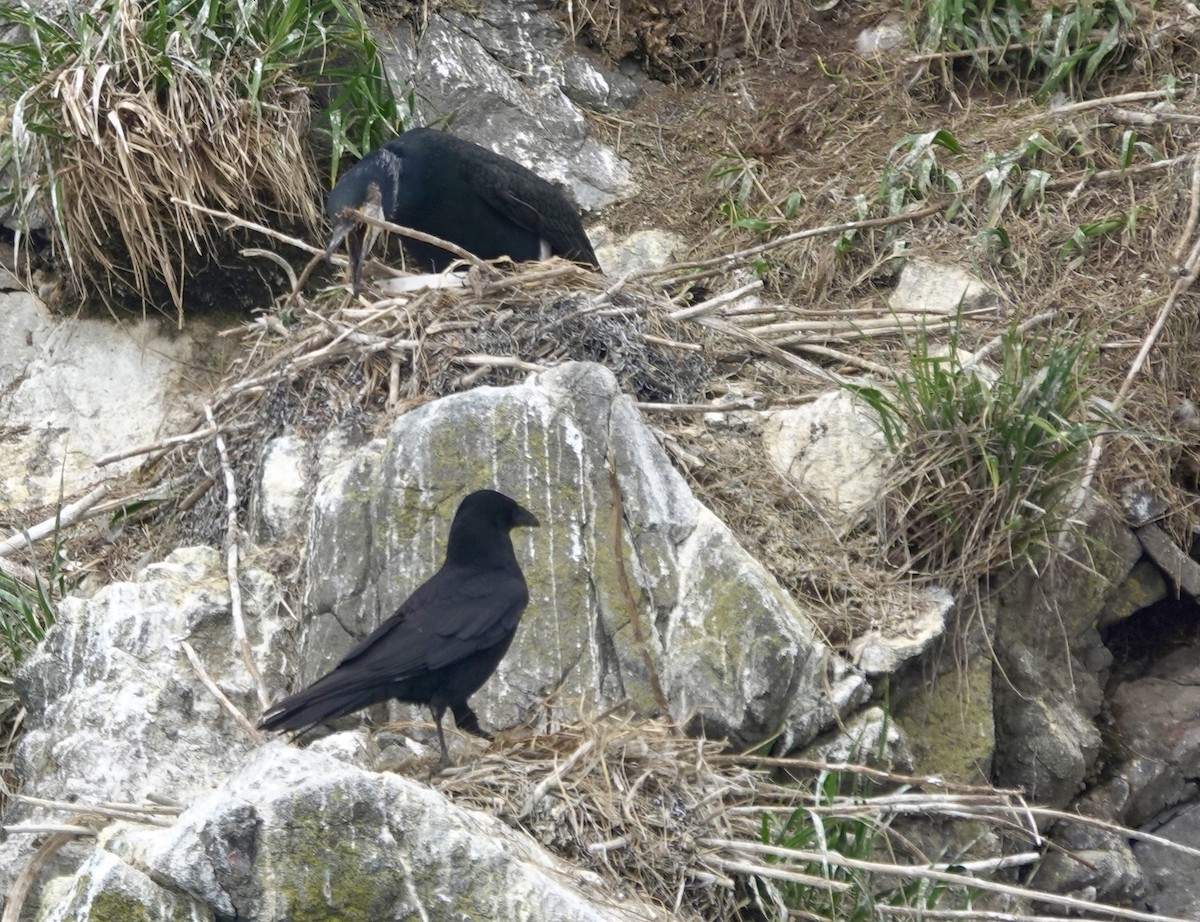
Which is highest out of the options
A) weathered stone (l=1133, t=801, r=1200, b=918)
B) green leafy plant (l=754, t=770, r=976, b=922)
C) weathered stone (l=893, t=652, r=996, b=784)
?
green leafy plant (l=754, t=770, r=976, b=922)

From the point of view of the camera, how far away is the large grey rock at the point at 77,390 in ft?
21.9

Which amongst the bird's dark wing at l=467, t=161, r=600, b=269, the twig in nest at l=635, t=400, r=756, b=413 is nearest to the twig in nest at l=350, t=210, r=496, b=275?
the bird's dark wing at l=467, t=161, r=600, b=269

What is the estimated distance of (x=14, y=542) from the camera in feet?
19.3

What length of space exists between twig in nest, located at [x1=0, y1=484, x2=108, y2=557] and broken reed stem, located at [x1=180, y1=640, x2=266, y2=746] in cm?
138

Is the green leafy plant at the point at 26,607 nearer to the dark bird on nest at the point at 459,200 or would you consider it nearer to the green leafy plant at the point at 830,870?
the dark bird on nest at the point at 459,200

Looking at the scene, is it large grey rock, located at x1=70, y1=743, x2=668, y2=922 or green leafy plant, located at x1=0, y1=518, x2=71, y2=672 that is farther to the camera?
green leafy plant, located at x1=0, y1=518, x2=71, y2=672

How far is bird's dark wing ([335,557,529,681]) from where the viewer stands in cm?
401

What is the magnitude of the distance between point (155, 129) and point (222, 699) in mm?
2844

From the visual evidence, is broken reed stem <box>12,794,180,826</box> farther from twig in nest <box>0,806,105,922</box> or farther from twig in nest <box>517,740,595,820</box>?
twig in nest <box>517,740,595,820</box>

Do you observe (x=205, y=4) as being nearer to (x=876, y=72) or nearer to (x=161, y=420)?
(x=161, y=420)

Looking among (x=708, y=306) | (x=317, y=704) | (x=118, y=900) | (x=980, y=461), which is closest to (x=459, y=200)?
(x=708, y=306)

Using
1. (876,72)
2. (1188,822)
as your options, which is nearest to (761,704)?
(1188,822)

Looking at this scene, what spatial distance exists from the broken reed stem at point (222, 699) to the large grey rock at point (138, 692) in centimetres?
13

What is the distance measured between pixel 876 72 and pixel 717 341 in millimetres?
2409
